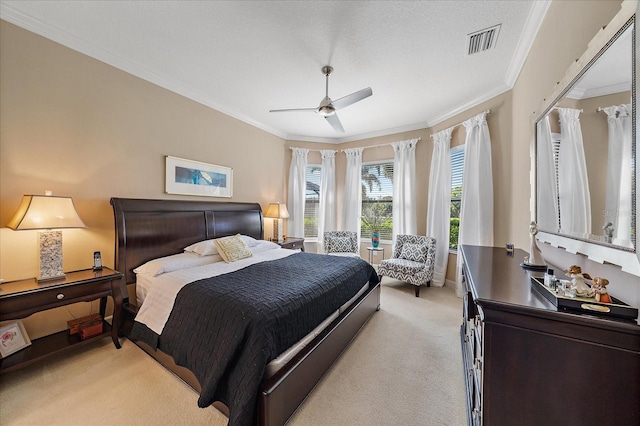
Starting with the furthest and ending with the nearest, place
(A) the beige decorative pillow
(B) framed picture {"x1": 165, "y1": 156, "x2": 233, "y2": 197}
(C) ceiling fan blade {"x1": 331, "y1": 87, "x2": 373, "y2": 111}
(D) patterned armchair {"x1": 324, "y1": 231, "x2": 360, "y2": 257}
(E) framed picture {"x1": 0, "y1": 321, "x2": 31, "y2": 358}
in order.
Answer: (D) patterned armchair {"x1": 324, "y1": 231, "x2": 360, "y2": 257} < (B) framed picture {"x1": 165, "y1": 156, "x2": 233, "y2": 197} < (A) the beige decorative pillow < (C) ceiling fan blade {"x1": 331, "y1": 87, "x2": 373, "y2": 111} < (E) framed picture {"x1": 0, "y1": 321, "x2": 31, "y2": 358}

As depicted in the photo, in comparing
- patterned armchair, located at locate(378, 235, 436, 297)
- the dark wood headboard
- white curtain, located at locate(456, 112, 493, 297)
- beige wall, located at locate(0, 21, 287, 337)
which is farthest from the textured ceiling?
patterned armchair, located at locate(378, 235, 436, 297)

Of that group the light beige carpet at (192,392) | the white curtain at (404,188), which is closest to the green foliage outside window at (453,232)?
the white curtain at (404,188)

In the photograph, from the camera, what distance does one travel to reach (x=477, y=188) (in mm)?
3484

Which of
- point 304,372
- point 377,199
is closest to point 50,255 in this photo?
point 304,372

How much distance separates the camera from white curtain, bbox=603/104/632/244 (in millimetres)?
915

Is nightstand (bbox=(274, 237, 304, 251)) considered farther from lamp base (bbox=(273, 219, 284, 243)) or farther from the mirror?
the mirror

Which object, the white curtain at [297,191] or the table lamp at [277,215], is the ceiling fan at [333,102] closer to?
the table lamp at [277,215]

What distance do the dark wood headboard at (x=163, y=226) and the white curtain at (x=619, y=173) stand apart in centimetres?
378

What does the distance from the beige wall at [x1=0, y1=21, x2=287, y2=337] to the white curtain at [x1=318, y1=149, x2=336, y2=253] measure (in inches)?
110

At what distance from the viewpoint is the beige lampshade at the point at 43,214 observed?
6.29ft

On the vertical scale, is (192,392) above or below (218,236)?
below

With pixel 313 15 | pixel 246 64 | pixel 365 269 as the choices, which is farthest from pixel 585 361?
pixel 246 64

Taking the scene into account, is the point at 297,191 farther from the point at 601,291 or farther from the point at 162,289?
the point at 601,291

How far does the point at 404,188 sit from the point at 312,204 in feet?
6.94
